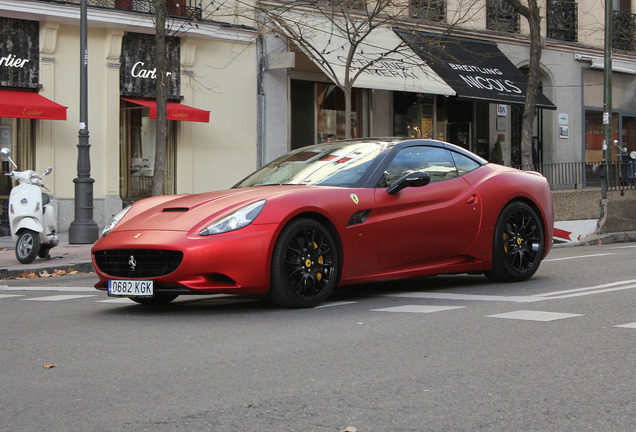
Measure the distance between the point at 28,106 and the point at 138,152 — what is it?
11.8 ft

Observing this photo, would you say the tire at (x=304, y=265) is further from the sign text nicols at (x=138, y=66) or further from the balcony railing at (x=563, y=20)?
the balcony railing at (x=563, y=20)

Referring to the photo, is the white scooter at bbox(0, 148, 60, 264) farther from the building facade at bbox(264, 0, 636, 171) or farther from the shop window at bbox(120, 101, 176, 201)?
the building facade at bbox(264, 0, 636, 171)

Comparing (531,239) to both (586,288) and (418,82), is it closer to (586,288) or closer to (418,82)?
(586,288)

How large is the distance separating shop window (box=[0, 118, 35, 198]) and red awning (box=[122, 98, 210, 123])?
2.36 m

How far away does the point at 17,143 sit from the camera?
19875 mm

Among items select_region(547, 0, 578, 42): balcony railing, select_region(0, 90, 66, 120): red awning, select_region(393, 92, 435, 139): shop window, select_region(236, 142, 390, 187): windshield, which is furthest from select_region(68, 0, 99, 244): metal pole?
select_region(547, 0, 578, 42): balcony railing

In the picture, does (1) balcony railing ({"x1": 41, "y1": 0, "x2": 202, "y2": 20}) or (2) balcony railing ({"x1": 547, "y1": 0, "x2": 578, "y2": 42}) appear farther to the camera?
(2) balcony railing ({"x1": 547, "y1": 0, "x2": 578, "y2": 42})

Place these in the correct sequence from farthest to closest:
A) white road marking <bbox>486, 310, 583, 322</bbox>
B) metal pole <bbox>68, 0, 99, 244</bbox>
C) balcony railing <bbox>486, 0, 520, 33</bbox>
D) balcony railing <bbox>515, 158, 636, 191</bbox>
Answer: balcony railing <bbox>486, 0, 520, 33</bbox>
balcony railing <bbox>515, 158, 636, 191</bbox>
metal pole <bbox>68, 0, 99, 244</bbox>
white road marking <bbox>486, 310, 583, 322</bbox>

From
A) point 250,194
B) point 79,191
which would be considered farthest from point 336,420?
point 79,191

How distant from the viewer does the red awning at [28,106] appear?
1855 centimetres

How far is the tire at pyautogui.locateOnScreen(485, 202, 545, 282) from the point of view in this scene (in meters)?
9.02

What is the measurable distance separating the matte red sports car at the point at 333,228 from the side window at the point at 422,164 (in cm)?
1

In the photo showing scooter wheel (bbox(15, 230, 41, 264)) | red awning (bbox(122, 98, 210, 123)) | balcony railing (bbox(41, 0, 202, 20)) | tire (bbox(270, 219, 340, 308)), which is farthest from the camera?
red awning (bbox(122, 98, 210, 123))

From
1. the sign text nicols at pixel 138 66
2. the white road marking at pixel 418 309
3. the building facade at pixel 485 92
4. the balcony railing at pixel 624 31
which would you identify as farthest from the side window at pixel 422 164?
the balcony railing at pixel 624 31
